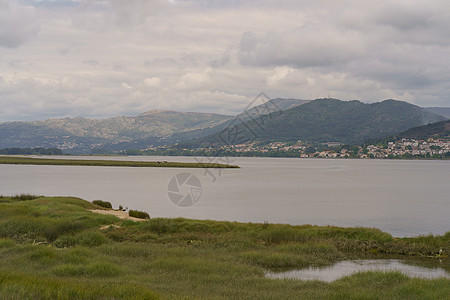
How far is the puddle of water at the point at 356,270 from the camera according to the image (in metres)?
16.6

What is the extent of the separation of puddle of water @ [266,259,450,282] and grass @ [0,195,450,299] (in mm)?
797

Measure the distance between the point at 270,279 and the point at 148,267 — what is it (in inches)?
199

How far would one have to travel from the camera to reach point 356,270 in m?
17.8

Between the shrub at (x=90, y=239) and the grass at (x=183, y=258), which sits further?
the shrub at (x=90, y=239)

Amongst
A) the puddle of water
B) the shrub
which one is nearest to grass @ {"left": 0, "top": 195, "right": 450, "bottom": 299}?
the shrub

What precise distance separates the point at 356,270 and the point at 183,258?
771cm

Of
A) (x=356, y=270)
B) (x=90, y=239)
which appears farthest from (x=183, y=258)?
(x=356, y=270)

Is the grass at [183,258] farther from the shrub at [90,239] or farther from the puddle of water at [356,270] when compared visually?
the puddle of water at [356,270]

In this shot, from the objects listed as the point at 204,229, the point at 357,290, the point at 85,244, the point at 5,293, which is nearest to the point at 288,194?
the point at 204,229

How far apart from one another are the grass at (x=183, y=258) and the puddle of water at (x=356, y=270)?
0.80 m

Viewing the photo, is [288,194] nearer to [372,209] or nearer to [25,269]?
[372,209]

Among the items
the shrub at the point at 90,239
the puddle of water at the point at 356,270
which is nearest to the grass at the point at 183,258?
the shrub at the point at 90,239

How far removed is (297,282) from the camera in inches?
570

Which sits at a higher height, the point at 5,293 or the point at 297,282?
the point at 5,293
